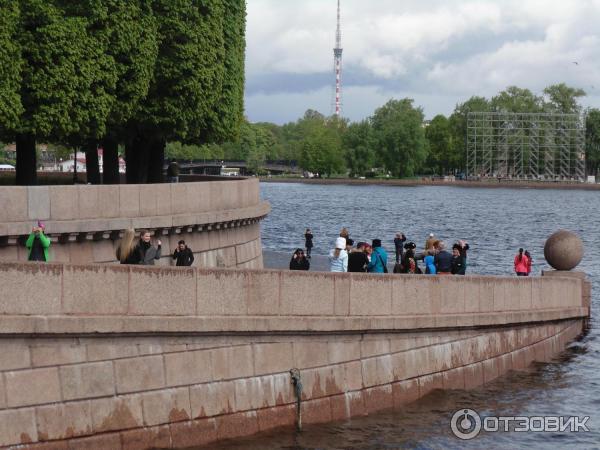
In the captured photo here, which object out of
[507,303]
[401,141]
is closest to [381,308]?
[507,303]

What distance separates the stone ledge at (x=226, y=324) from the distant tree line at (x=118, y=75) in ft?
35.4

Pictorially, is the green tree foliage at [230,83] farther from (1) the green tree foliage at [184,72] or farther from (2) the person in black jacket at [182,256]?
(2) the person in black jacket at [182,256]

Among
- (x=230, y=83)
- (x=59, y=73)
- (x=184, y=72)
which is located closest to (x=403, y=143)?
(x=230, y=83)

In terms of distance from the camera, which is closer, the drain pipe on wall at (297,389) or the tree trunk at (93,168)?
the drain pipe on wall at (297,389)

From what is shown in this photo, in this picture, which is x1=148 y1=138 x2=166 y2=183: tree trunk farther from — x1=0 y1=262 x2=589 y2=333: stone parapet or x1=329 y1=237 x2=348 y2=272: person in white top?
x1=0 y1=262 x2=589 y2=333: stone parapet

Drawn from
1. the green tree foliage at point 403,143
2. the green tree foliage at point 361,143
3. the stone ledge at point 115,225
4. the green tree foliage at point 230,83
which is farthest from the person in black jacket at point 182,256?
the green tree foliage at point 361,143

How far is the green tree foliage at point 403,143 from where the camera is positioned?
190 meters

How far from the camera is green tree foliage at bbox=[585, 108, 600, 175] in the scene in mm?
191250

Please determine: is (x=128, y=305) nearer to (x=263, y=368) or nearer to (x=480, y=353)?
(x=263, y=368)

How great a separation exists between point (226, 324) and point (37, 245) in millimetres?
3919

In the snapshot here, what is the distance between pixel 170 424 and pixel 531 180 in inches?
7050

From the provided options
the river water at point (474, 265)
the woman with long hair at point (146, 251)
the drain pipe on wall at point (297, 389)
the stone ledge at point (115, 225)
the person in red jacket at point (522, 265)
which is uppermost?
the stone ledge at point (115, 225)

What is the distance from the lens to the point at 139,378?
1528 centimetres

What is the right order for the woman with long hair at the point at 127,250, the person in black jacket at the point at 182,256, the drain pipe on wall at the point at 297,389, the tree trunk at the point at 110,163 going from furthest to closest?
the tree trunk at the point at 110,163
the person in black jacket at the point at 182,256
the woman with long hair at the point at 127,250
the drain pipe on wall at the point at 297,389
